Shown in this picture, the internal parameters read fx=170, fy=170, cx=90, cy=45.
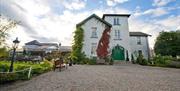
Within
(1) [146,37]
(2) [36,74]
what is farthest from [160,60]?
(2) [36,74]

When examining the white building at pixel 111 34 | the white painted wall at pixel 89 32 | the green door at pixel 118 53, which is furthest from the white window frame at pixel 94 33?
the green door at pixel 118 53

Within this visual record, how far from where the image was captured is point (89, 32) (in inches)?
1097

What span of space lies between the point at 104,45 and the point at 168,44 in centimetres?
1483

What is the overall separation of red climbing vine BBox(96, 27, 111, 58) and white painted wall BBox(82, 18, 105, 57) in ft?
1.93

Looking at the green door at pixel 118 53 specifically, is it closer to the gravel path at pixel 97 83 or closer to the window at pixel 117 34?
the window at pixel 117 34

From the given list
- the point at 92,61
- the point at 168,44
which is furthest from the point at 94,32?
the point at 168,44

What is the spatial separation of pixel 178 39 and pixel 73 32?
21158 millimetres

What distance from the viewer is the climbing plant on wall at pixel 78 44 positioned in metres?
26.2

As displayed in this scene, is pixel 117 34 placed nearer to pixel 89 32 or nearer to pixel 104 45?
pixel 104 45

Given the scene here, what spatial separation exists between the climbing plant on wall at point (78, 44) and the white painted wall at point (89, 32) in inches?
28.8

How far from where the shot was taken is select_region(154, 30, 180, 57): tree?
111 ft

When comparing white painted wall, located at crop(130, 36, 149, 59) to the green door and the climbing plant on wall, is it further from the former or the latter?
the climbing plant on wall

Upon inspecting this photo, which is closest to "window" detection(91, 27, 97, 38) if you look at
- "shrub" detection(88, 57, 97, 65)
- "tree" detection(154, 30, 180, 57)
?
"shrub" detection(88, 57, 97, 65)

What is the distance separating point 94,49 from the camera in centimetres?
2736
